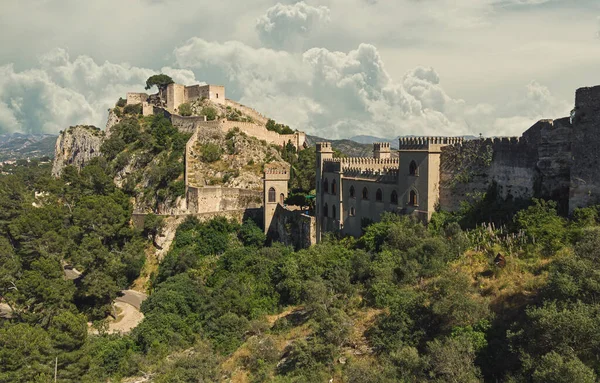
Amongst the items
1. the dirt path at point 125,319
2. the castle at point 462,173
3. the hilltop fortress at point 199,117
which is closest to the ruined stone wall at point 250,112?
the hilltop fortress at point 199,117

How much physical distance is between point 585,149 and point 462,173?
25.5 feet

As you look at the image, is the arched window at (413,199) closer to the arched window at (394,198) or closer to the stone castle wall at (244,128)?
the arched window at (394,198)

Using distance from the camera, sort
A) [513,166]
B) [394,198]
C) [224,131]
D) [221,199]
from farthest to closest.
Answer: [224,131] → [221,199] → [394,198] → [513,166]

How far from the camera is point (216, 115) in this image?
69.3 m

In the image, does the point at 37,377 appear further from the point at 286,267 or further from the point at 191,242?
the point at 191,242

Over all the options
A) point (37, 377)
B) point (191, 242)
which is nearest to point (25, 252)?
point (191, 242)

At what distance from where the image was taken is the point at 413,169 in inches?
1256

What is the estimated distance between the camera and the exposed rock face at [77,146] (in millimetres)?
75250

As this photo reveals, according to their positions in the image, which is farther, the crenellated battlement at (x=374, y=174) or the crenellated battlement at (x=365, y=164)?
the crenellated battlement at (x=365, y=164)

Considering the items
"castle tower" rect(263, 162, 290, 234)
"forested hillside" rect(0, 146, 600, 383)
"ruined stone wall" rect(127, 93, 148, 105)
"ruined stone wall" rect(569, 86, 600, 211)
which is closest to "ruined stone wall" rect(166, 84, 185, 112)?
"ruined stone wall" rect(127, 93, 148, 105)

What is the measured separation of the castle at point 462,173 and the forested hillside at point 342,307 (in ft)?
4.03

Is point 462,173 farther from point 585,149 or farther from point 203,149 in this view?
point 203,149

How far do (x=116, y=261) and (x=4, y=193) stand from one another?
21.0 meters

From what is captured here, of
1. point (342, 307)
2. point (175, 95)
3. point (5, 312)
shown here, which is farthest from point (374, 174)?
point (175, 95)
